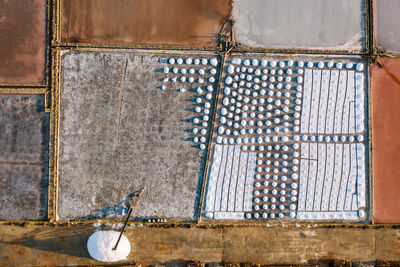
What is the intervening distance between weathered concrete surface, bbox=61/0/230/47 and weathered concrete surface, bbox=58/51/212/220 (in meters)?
0.54

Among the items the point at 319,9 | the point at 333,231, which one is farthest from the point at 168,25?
the point at 333,231

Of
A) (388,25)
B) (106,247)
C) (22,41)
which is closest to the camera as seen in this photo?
(106,247)

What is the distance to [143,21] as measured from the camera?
8.21 metres

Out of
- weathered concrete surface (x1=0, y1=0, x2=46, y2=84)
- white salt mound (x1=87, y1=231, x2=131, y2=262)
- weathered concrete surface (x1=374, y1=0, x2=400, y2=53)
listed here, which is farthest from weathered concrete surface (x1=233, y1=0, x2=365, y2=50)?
white salt mound (x1=87, y1=231, x2=131, y2=262)

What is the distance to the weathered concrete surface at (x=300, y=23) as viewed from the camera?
8.22 m

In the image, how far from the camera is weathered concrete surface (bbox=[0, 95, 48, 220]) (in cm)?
815

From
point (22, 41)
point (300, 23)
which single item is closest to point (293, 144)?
point (300, 23)

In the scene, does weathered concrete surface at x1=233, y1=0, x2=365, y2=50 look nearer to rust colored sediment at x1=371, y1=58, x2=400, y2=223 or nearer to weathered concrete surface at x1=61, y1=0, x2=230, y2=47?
weathered concrete surface at x1=61, y1=0, x2=230, y2=47

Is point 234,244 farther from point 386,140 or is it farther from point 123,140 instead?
point 386,140

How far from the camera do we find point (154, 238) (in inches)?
323

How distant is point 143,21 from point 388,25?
7.46m

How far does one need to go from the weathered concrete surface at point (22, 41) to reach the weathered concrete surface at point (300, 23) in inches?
234

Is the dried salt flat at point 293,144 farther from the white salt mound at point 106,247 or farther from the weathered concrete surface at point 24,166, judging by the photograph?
the weathered concrete surface at point 24,166

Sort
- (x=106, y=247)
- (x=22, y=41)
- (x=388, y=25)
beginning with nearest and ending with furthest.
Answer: (x=106, y=247) → (x=22, y=41) → (x=388, y=25)
